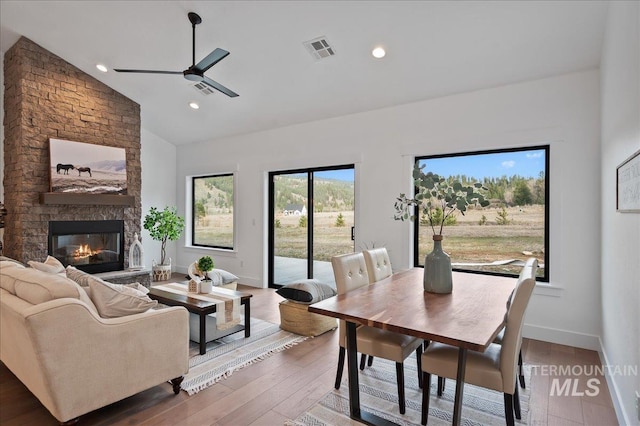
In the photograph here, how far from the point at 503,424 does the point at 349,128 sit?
385cm

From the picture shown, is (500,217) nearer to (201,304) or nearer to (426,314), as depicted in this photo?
(426,314)

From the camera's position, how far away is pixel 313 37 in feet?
11.8

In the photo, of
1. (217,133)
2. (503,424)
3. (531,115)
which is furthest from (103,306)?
(217,133)

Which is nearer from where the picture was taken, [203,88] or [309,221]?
[203,88]

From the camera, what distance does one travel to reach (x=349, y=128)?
4957 mm

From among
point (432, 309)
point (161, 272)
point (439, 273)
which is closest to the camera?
point (432, 309)

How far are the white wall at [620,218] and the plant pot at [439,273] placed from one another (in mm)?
974

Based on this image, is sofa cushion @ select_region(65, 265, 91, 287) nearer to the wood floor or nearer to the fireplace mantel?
the wood floor

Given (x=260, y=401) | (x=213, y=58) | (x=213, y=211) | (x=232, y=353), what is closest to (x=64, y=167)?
(x=213, y=211)

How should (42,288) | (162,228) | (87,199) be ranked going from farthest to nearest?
(162,228)
(87,199)
(42,288)

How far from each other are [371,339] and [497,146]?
8.88ft

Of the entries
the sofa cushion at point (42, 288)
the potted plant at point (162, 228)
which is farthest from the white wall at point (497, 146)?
the sofa cushion at point (42, 288)

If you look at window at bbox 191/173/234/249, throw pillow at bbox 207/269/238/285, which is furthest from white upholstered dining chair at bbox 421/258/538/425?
window at bbox 191/173/234/249

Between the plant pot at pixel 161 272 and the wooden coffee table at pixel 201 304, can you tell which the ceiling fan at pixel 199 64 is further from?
the plant pot at pixel 161 272
